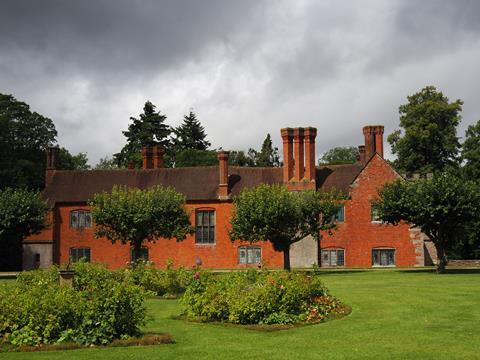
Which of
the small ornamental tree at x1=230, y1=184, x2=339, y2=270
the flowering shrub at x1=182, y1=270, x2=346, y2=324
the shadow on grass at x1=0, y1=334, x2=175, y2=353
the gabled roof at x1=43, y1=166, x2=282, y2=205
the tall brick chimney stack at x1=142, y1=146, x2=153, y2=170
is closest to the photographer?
the shadow on grass at x1=0, y1=334, x2=175, y2=353

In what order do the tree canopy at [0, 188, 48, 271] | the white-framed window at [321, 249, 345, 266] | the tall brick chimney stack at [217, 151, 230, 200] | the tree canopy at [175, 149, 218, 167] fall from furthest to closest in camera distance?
the tree canopy at [175, 149, 218, 167], the tall brick chimney stack at [217, 151, 230, 200], the white-framed window at [321, 249, 345, 266], the tree canopy at [0, 188, 48, 271]

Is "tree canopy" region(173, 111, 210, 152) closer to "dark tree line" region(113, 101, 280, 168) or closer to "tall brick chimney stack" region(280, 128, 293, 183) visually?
"dark tree line" region(113, 101, 280, 168)

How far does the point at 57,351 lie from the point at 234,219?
88.9 ft

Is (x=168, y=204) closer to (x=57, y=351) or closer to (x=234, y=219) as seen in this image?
(x=234, y=219)

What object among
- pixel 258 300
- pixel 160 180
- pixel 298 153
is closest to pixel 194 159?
pixel 160 180

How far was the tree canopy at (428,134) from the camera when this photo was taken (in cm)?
6162

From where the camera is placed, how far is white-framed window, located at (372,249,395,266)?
50219 millimetres

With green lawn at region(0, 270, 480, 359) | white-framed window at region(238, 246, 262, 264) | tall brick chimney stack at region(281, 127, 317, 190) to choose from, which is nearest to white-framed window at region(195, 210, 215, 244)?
white-framed window at region(238, 246, 262, 264)

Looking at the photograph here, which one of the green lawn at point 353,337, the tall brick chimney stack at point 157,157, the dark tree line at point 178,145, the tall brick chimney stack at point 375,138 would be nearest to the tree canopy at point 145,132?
the dark tree line at point 178,145

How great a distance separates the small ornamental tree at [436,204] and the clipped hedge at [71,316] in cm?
2621

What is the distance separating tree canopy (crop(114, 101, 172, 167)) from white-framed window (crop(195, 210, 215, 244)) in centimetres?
3073

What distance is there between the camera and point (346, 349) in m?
13.2

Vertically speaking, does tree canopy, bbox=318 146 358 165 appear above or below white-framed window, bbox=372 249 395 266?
above

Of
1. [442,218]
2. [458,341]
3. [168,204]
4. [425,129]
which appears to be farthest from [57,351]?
[425,129]
